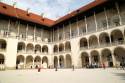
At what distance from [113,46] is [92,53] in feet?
15.6

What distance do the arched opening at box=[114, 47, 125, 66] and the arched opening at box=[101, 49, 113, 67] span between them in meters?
1.31

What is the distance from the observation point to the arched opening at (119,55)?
70.2 ft

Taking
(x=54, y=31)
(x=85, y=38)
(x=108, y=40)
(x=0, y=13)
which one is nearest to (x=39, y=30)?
(x=54, y=31)

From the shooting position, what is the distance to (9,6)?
31875 millimetres

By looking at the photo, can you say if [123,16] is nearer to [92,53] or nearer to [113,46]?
[113,46]

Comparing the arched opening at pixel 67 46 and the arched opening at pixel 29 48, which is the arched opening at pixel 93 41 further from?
the arched opening at pixel 29 48

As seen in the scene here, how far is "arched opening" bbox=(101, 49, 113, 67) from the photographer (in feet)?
76.1

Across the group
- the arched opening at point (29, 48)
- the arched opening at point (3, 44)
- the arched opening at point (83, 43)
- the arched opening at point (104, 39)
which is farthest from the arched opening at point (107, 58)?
the arched opening at point (3, 44)

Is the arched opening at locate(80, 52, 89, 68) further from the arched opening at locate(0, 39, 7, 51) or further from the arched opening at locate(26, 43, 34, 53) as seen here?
the arched opening at locate(0, 39, 7, 51)

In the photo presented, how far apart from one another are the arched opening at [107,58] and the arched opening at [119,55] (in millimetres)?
1315

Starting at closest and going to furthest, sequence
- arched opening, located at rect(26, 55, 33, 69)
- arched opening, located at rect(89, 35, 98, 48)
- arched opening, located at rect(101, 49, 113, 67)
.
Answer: arched opening, located at rect(101, 49, 113, 67) → arched opening, located at rect(89, 35, 98, 48) → arched opening, located at rect(26, 55, 33, 69)

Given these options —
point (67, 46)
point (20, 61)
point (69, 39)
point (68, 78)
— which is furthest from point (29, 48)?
point (68, 78)

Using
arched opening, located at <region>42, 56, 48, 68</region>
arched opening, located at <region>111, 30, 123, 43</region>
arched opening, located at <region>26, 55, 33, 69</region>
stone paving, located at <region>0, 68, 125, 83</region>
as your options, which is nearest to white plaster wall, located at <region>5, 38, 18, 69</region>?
arched opening, located at <region>26, 55, 33, 69</region>

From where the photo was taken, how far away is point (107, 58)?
23.6 meters
